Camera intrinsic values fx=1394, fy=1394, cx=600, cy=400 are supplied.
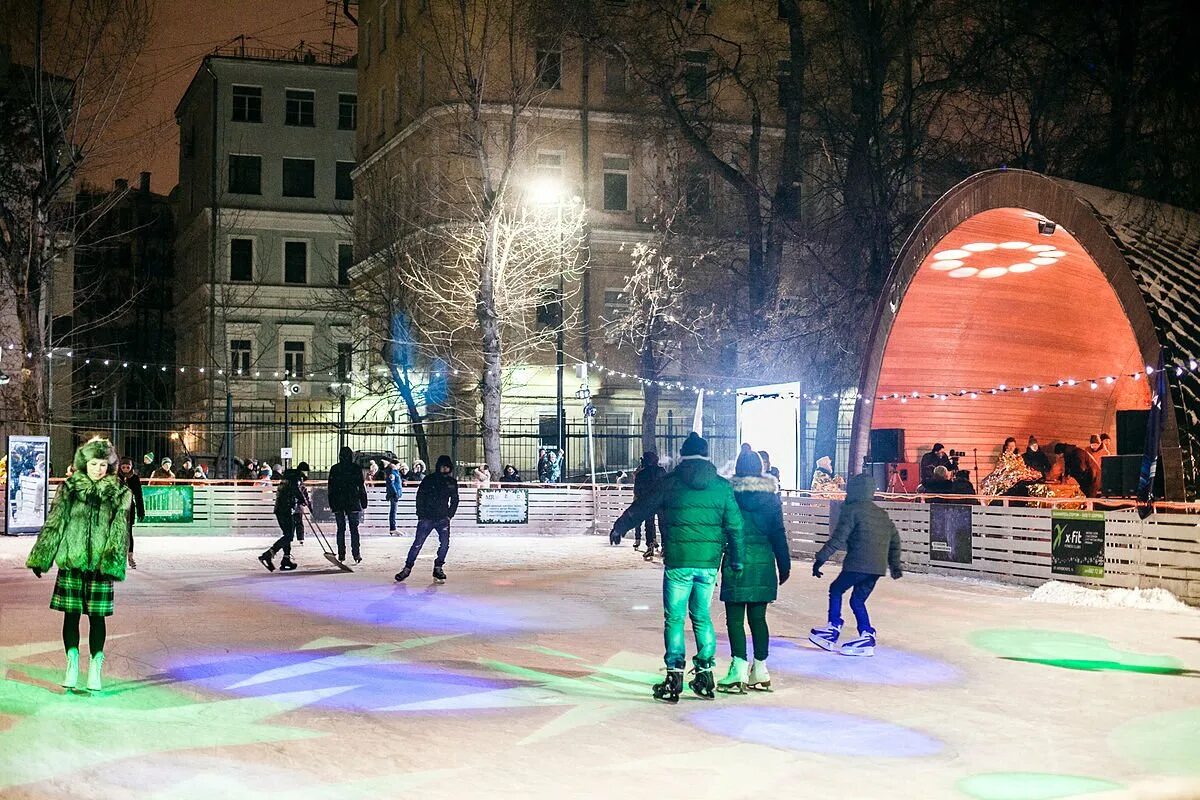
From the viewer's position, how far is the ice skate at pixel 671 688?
9.53 meters

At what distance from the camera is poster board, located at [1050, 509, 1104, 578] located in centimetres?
1716

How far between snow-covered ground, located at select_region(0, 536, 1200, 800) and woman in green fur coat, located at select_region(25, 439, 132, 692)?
0.51m

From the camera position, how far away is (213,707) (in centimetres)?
920

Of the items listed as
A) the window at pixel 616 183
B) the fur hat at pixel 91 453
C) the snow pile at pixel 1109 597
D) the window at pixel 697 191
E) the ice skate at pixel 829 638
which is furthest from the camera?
the window at pixel 616 183

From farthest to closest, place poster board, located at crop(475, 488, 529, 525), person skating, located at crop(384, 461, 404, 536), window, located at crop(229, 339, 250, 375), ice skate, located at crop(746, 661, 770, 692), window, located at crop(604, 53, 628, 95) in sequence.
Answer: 1. window, located at crop(229, 339, 250, 375)
2. window, located at crop(604, 53, 628, 95)
3. poster board, located at crop(475, 488, 529, 525)
4. person skating, located at crop(384, 461, 404, 536)
5. ice skate, located at crop(746, 661, 770, 692)

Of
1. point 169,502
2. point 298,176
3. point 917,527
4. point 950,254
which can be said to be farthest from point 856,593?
point 298,176

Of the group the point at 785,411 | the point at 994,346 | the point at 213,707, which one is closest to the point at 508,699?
the point at 213,707

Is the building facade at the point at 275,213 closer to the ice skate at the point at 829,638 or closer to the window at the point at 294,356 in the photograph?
the window at the point at 294,356

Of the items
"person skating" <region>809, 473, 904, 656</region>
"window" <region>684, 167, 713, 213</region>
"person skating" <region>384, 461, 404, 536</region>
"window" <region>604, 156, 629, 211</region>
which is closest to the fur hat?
"person skating" <region>809, 473, 904, 656</region>

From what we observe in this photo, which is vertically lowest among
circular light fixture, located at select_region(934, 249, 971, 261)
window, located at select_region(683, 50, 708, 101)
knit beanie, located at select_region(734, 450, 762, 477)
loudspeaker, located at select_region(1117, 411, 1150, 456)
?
knit beanie, located at select_region(734, 450, 762, 477)

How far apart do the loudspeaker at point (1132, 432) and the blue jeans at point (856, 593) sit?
868 centimetres

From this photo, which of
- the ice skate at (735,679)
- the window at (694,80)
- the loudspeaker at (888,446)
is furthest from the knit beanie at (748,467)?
the window at (694,80)

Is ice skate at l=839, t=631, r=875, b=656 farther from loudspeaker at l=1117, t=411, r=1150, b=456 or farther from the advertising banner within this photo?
loudspeaker at l=1117, t=411, r=1150, b=456

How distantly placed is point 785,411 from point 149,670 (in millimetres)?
15616
